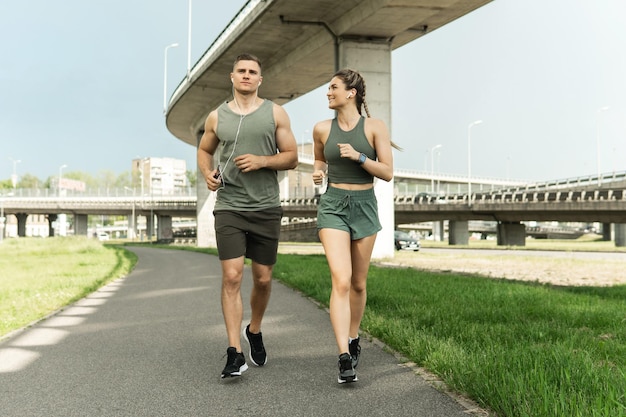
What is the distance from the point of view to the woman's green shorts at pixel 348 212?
179 inches

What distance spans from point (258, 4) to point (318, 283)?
15.3 m

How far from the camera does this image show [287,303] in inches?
359

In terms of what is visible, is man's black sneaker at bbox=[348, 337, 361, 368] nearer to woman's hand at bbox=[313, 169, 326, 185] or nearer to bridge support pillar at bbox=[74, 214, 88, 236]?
woman's hand at bbox=[313, 169, 326, 185]

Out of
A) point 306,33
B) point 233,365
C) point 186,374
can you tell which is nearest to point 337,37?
point 306,33

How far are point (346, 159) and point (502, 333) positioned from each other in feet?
7.80

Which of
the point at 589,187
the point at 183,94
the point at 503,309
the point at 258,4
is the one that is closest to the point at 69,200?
the point at 183,94

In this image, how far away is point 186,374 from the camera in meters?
4.66

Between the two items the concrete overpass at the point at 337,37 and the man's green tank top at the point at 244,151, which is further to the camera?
the concrete overpass at the point at 337,37

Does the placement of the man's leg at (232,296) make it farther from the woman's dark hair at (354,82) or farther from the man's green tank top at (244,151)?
the woman's dark hair at (354,82)

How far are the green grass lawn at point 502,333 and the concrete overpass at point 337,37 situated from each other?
11.0 m

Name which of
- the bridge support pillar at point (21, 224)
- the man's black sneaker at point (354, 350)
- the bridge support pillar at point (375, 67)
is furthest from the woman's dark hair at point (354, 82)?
the bridge support pillar at point (21, 224)

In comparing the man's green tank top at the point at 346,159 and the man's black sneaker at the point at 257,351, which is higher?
the man's green tank top at the point at 346,159

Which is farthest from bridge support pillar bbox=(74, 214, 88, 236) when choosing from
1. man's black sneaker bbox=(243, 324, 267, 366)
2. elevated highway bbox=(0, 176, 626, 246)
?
man's black sneaker bbox=(243, 324, 267, 366)

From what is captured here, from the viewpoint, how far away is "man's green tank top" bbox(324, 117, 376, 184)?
4.60m
